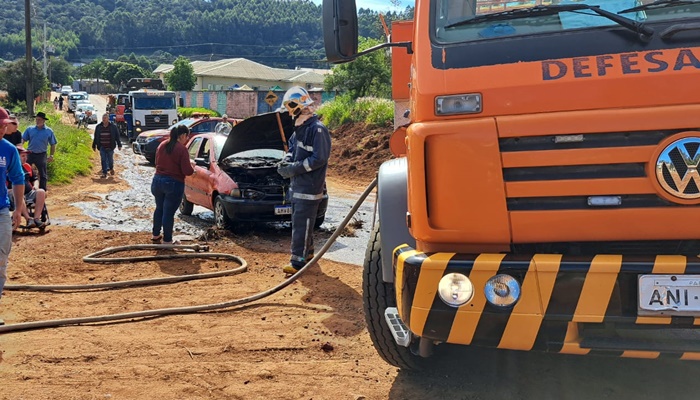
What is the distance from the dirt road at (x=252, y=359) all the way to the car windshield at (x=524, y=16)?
2.09 m

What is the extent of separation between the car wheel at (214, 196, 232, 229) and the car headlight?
7.50 m

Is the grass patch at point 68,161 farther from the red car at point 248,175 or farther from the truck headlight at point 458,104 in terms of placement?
the truck headlight at point 458,104

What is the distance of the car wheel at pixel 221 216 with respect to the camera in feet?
33.4

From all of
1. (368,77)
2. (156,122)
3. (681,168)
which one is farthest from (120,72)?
(681,168)

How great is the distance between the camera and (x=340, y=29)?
3.65 meters

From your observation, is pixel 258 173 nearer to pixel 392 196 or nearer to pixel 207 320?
pixel 207 320

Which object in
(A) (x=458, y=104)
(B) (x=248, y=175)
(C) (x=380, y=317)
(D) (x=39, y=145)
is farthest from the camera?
(D) (x=39, y=145)

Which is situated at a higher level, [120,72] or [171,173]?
[120,72]

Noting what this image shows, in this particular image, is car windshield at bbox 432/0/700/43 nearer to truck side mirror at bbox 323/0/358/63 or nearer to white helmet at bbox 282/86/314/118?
truck side mirror at bbox 323/0/358/63

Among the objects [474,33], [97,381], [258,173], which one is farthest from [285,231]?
[474,33]

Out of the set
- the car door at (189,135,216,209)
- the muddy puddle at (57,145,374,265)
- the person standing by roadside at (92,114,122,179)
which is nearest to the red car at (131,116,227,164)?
the person standing by roadside at (92,114,122,179)

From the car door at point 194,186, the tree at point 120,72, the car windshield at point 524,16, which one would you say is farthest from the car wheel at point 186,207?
the tree at point 120,72

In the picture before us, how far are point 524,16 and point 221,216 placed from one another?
7.63 meters

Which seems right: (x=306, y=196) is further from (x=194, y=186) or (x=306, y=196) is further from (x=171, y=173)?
(x=194, y=186)
